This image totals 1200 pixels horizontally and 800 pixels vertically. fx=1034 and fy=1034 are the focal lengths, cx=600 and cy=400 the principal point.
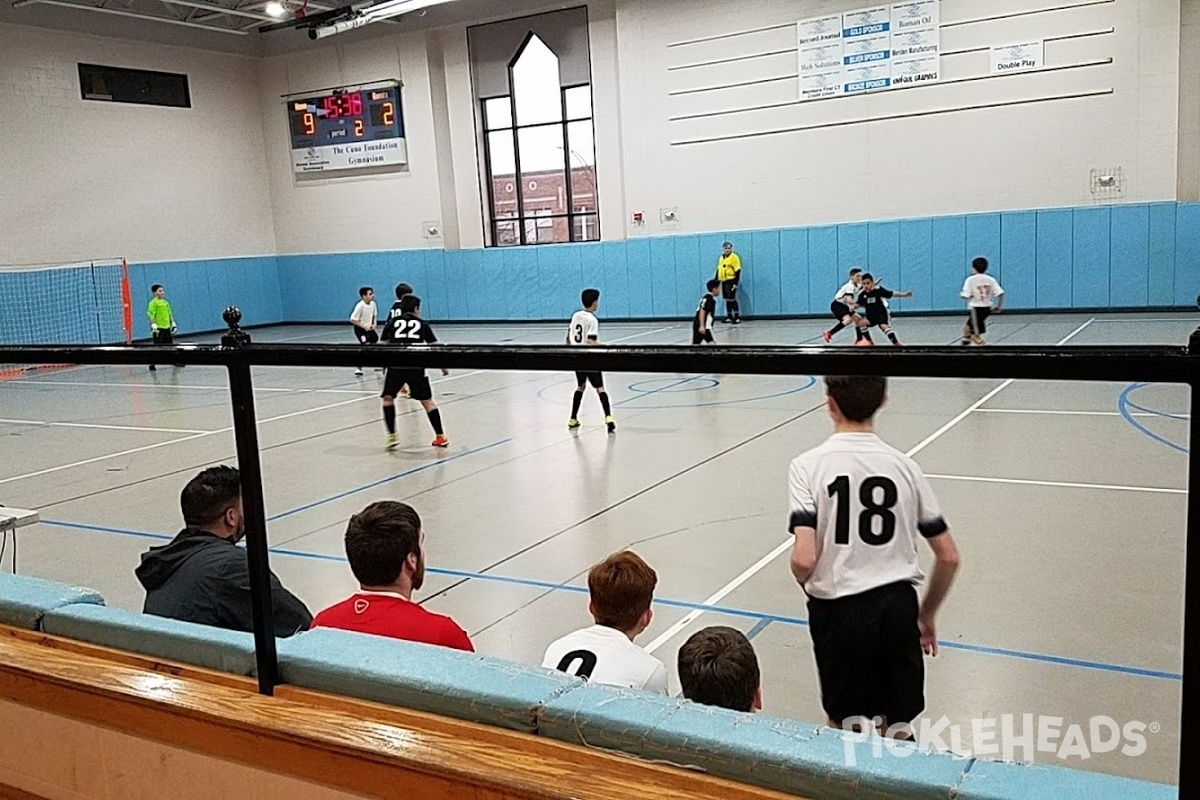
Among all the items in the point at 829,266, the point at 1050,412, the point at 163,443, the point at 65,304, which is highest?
the point at 65,304

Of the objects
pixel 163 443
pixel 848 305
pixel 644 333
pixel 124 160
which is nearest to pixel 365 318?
pixel 163 443

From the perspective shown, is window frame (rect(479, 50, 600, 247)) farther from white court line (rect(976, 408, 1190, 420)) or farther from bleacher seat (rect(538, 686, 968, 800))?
bleacher seat (rect(538, 686, 968, 800))

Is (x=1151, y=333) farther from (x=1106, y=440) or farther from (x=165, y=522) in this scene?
(x=165, y=522)

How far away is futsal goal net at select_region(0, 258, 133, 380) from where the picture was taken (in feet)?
72.0

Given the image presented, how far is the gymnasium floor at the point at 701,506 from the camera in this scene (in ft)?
16.0

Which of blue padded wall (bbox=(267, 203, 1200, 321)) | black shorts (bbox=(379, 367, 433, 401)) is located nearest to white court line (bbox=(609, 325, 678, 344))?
Result: blue padded wall (bbox=(267, 203, 1200, 321))

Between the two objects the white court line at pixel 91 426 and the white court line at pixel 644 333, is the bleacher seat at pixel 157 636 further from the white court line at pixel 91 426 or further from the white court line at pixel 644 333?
the white court line at pixel 644 333

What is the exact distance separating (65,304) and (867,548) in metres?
23.4

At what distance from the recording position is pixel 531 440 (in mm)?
10969

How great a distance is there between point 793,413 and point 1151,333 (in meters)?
7.48

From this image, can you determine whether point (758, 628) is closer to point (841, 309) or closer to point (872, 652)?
point (872, 652)

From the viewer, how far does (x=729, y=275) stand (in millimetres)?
22109

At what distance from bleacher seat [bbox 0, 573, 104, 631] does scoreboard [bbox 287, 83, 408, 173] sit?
24.2m

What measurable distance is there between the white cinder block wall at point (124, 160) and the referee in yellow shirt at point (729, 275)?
44.4 feet
